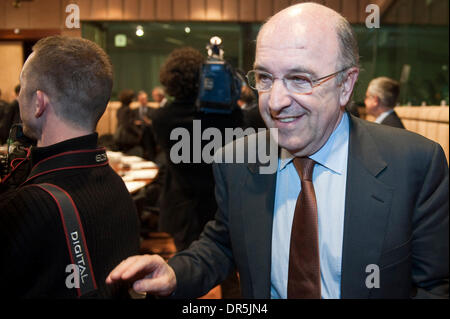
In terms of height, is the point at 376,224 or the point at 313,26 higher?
the point at 313,26

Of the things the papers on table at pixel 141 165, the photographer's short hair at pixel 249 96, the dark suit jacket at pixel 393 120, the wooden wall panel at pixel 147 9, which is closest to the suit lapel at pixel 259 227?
the photographer's short hair at pixel 249 96

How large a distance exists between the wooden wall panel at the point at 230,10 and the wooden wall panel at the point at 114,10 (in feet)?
0.79

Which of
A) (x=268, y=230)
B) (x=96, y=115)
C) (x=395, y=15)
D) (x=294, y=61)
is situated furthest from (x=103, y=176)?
(x=395, y=15)

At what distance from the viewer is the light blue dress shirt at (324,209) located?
969 millimetres

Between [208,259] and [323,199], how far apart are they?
1.13ft

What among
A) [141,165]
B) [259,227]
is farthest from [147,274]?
[141,165]

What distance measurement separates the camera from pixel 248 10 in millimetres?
896

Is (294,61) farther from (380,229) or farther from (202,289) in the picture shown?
(202,289)

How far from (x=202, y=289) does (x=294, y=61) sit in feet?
1.99

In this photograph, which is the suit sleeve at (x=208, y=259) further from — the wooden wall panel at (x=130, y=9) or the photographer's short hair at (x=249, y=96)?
the wooden wall panel at (x=130, y=9)

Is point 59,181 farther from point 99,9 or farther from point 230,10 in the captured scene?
point 230,10

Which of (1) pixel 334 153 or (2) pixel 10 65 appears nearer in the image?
(2) pixel 10 65

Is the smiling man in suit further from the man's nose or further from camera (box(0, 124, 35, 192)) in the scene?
camera (box(0, 124, 35, 192))

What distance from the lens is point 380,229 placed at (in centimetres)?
94
